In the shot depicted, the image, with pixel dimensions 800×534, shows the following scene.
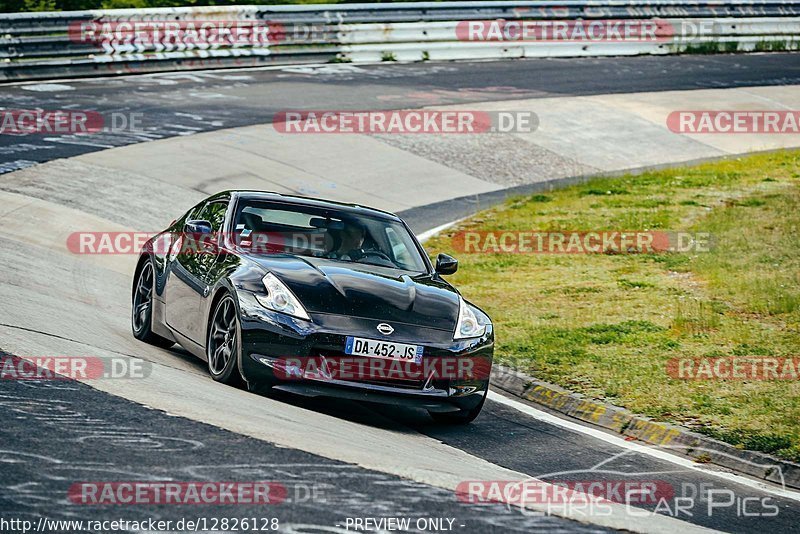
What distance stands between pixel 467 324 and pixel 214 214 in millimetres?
2700

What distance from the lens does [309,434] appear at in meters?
7.14

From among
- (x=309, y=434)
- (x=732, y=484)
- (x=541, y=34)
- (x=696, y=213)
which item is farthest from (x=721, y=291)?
(x=541, y=34)

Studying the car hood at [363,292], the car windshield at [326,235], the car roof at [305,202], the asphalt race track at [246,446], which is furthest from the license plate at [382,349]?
the car roof at [305,202]

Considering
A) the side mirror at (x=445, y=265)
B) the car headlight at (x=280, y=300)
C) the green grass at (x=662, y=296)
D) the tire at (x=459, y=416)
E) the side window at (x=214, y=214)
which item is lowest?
the green grass at (x=662, y=296)

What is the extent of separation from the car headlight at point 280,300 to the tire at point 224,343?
25cm

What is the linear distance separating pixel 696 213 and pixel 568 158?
523cm

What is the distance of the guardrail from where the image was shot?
2450 cm

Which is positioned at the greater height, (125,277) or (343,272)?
(343,272)

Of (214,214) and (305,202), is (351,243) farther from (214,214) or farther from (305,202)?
(214,214)

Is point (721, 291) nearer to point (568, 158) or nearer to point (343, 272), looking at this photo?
point (343, 272)

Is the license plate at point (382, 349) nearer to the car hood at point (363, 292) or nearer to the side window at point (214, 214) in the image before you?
the car hood at point (363, 292)

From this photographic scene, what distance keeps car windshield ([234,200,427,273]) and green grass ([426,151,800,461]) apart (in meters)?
1.68

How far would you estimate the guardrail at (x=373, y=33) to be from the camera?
80.4 feet

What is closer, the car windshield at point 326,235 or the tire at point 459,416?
the tire at point 459,416
